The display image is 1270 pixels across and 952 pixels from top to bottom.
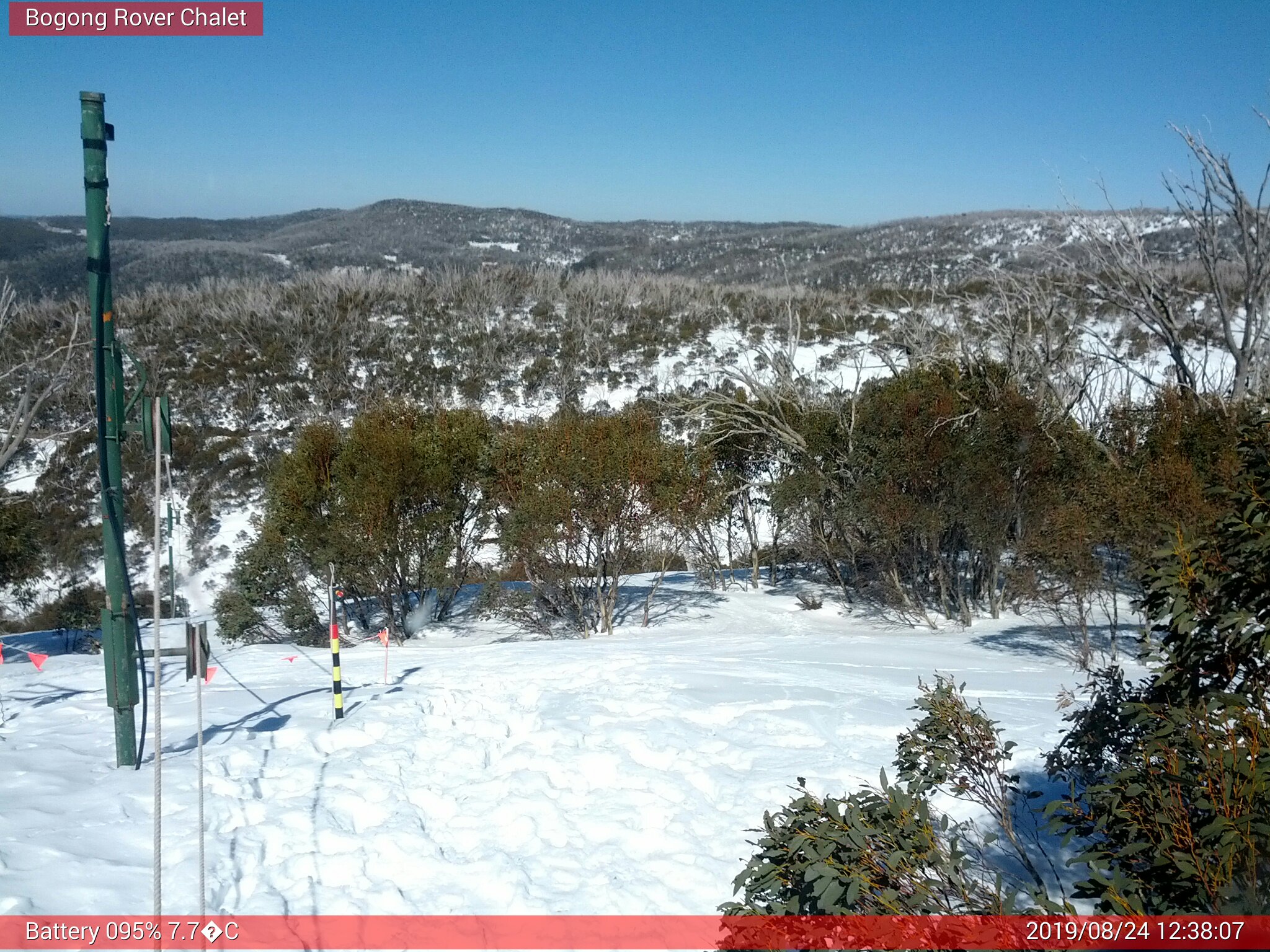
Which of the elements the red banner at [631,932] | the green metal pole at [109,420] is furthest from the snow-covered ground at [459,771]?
the green metal pole at [109,420]

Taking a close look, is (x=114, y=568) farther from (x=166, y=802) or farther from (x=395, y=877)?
(x=395, y=877)

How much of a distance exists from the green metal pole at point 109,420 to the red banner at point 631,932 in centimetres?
216

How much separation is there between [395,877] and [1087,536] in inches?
392

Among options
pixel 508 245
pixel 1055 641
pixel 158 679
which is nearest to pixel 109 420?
pixel 158 679

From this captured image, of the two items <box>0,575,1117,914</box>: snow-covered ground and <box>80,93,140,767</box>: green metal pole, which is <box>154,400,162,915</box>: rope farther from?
<box>80,93,140,767</box>: green metal pole

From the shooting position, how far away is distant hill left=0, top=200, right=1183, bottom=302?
71.1m

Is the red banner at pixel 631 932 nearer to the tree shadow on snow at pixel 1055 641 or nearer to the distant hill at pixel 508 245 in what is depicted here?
the tree shadow on snow at pixel 1055 641

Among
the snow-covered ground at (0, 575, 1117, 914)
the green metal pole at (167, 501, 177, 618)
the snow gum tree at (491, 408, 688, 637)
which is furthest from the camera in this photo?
the snow gum tree at (491, 408, 688, 637)

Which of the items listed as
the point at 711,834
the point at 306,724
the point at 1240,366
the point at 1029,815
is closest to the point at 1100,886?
the point at 1029,815

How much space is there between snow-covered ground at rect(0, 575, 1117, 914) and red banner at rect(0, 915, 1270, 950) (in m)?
0.15

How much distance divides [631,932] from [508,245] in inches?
4260

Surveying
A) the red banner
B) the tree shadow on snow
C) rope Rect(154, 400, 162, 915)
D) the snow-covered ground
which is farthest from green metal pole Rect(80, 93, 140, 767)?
the tree shadow on snow

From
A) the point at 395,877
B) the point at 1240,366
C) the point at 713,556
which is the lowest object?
the point at 713,556

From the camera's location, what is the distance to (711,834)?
6.09 metres
